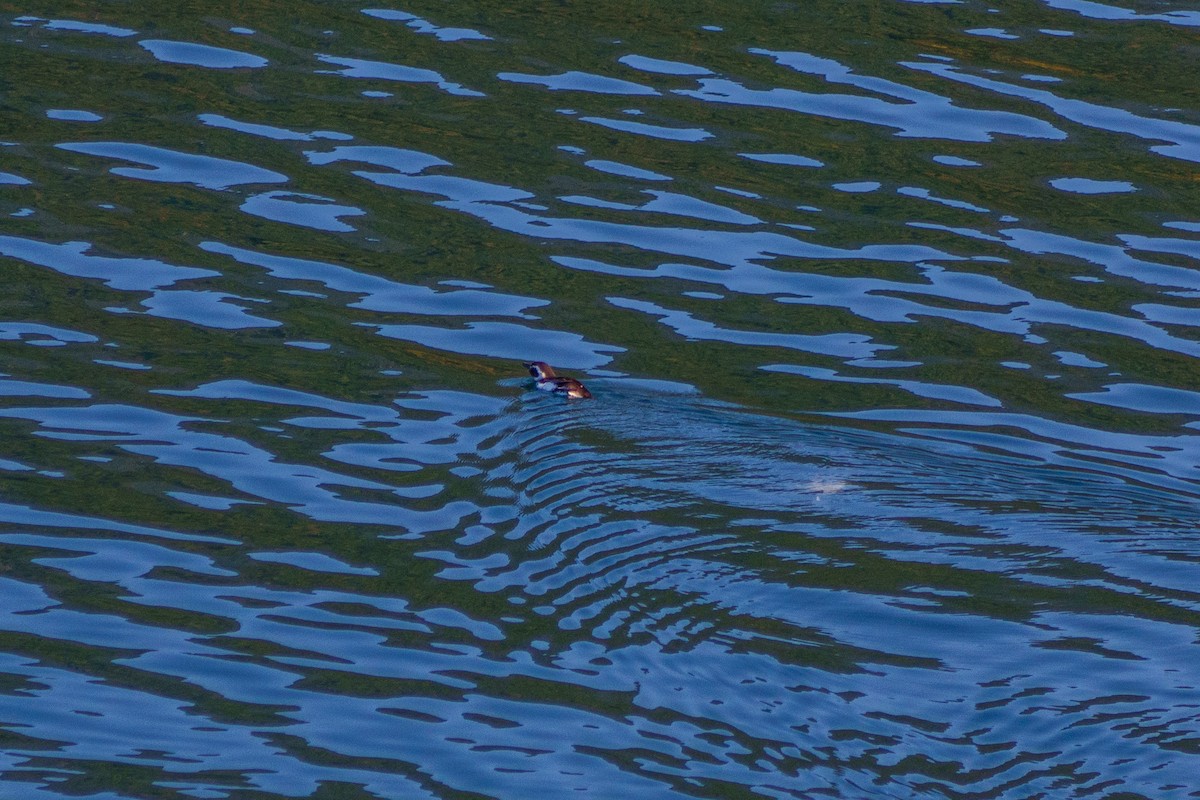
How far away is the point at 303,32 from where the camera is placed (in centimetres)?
1561

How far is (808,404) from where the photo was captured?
1039cm

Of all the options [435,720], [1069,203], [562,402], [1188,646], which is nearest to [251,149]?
[562,402]

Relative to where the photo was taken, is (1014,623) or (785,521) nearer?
(1014,623)

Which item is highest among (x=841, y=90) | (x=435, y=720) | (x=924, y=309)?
(x=841, y=90)

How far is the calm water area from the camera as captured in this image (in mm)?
7254

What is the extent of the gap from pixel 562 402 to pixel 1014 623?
123 inches

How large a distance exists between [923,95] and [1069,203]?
6.75ft

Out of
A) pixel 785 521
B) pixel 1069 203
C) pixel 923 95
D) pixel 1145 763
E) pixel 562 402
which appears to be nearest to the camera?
pixel 1145 763

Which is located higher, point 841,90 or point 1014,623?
point 841,90

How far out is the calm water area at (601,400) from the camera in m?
7.25

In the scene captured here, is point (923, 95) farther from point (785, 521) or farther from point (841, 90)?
point (785, 521)

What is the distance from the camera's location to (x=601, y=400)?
34.2ft

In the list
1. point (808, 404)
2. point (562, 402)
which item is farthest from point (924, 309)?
point (562, 402)

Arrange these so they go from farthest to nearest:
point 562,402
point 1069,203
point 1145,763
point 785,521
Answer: point 1069,203
point 562,402
point 785,521
point 1145,763
